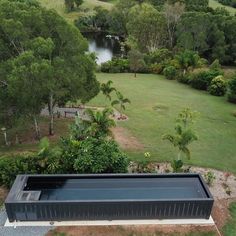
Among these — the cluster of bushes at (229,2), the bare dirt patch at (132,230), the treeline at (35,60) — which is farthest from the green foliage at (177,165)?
the cluster of bushes at (229,2)

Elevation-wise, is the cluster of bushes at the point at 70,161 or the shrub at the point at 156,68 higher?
the cluster of bushes at the point at 70,161

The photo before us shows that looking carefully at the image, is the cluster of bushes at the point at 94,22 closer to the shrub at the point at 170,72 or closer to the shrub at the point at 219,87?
the shrub at the point at 170,72

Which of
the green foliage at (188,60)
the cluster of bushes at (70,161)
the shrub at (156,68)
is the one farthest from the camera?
the shrub at (156,68)

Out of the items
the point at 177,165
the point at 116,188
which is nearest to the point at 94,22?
the point at 177,165

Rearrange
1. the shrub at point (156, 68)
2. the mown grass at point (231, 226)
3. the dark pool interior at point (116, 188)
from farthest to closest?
the shrub at point (156, 68) → the dark pool interior at point (116, 188) → the mown grass at point (231, 226)

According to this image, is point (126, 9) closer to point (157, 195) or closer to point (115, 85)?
point (115, 85)

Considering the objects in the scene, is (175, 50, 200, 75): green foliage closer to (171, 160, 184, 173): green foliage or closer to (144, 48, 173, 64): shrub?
(144, 48, 173, 64): shrub

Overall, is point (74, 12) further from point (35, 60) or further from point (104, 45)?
point (35, 60)
